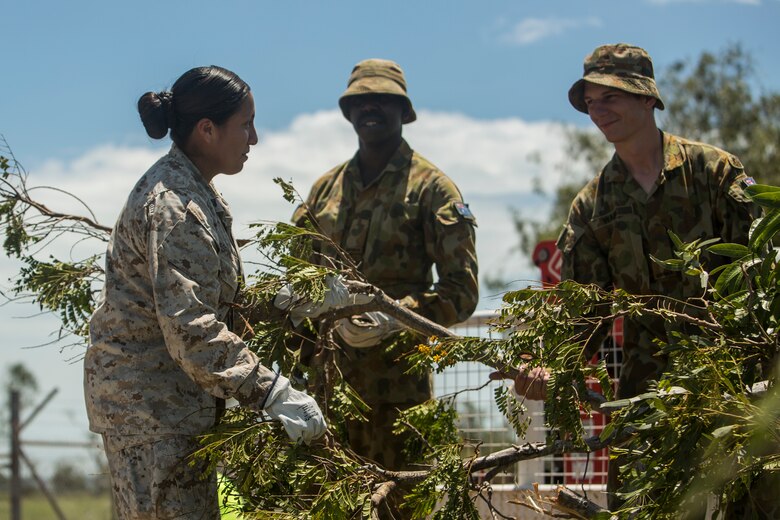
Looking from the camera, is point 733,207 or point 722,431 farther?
point 733,207

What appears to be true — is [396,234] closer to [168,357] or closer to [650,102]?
[650,102]

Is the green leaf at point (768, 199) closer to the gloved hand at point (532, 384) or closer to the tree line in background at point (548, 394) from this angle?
the tree line in background at point (548, 394)

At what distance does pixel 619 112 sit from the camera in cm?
448

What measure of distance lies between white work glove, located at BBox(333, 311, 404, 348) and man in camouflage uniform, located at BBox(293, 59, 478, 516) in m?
0.09

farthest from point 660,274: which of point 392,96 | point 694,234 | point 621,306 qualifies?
point 392,96

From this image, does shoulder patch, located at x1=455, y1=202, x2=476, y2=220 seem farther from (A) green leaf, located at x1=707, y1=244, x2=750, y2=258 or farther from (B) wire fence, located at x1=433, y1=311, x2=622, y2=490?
(A) green leaf, located at x1=707, y1=244, x2=750, y2=258

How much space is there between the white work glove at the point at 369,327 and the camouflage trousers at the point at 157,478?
3.86 feet

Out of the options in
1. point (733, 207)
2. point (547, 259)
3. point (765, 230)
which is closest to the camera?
point (765, 230)

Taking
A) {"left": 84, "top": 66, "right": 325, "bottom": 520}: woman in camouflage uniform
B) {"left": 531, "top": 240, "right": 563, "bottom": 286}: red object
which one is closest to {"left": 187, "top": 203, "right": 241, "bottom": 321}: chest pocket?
{"left": 84, "top": 66, "right": 325, "bottom": 520}: woman in camouflage uniform

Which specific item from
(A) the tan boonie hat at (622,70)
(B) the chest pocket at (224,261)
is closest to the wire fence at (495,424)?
(A) the tan boonie hat at (622,70)

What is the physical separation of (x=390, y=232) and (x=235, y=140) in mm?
1450

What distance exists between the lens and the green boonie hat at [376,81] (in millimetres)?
5277

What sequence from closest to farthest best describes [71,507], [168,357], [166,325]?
[166,325], [168,357], [71,507]

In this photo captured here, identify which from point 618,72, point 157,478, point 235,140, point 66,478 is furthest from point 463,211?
point 66,478
